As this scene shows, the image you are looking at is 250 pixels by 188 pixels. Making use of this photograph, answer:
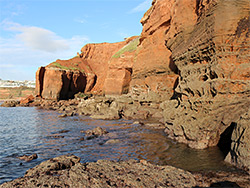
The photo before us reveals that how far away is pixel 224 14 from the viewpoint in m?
8.47

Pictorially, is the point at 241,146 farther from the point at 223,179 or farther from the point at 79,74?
the point at 79,74

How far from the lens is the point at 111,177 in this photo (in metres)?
4.75

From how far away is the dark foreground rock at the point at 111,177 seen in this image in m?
4.41

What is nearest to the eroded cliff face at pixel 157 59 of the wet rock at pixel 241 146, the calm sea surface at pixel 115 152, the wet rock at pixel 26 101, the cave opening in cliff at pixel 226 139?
the calm sea surface at pixel 115 152

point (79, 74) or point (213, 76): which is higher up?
point (79, 74)

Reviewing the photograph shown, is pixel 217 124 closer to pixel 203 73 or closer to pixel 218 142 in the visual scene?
pixel 218 142

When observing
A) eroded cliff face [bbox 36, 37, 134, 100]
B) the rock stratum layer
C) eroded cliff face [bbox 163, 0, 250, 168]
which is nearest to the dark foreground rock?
the rock stratum layer

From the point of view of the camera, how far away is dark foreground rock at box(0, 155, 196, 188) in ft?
14.5

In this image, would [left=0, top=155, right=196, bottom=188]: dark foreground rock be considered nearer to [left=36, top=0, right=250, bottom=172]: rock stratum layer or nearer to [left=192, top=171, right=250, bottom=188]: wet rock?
[left=192, top=171, right=250, bottom=188]: wet rock

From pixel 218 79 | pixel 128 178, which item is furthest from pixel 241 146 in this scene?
pixel 128 178

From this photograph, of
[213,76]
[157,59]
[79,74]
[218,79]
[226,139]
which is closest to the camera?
[226,139]

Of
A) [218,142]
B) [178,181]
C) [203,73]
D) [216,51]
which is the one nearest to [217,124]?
[218,142]

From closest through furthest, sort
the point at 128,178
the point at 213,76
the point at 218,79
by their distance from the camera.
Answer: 1. the point at 128,178
2. the point at 218,79
3. the point at 213,76

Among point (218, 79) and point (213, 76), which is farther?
point (213, 76)
